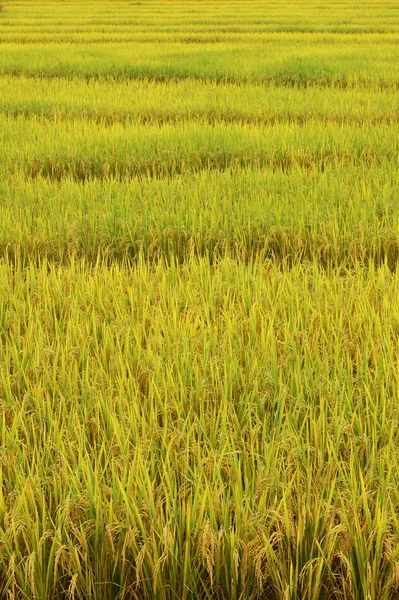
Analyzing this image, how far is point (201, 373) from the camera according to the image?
175cm

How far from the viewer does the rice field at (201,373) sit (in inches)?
46.9

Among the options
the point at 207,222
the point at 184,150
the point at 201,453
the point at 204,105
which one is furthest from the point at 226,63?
the point at 201,453

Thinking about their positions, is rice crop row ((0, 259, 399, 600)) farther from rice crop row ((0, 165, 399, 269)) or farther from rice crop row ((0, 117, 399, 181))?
rice crop row ((0, 117, 399, 181))

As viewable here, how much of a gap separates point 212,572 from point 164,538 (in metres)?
0.10

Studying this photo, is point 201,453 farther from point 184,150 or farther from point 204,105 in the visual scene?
point 204,105

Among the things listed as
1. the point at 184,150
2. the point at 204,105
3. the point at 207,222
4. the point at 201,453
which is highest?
the point at 204,105

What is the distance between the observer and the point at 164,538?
113 centimetres

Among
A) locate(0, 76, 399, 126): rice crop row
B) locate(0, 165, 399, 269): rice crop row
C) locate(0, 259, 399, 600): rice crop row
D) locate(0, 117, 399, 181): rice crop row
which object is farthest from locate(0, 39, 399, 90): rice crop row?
locate(0, 259, 399, 600): rice crop row

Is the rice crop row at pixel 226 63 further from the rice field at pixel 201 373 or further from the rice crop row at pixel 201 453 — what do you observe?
the rice crop row at pixel 201 453

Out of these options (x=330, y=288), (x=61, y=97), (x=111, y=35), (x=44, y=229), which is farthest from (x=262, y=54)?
(x=330, y=288)

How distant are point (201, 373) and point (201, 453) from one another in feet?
1.17

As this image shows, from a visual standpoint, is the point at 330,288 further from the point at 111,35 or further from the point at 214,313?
the point at 111,35

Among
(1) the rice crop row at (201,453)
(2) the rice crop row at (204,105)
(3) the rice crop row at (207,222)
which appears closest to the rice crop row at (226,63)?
(2) the rice crop row at (204,105)

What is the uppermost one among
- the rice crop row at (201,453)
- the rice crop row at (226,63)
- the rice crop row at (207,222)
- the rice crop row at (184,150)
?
the rice crop row at (226,63)
